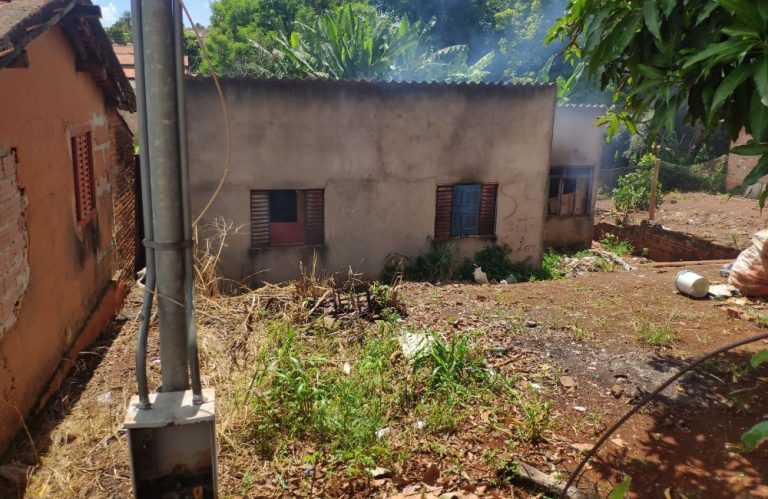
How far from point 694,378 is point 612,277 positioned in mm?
4528

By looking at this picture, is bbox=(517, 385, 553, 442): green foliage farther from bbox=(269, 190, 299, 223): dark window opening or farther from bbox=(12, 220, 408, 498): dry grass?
bbox=(269, 190, 299, 223): dark window opening

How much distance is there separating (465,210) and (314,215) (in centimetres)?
301

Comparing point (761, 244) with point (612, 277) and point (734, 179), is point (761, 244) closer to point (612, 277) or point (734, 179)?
point (612, 277)

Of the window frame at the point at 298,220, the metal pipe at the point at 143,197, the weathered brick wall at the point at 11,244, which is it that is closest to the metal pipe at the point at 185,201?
the metal pipe at the point at 143,197

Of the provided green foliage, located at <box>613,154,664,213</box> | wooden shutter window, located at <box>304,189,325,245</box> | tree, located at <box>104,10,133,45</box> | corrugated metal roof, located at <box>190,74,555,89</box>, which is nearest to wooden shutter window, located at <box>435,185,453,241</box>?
corrugated metal roof, located at <box>190,74,555,89</box>

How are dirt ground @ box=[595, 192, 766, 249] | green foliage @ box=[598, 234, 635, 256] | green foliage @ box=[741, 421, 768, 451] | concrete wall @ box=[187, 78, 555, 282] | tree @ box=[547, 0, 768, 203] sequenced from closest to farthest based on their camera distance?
green foliage @ box=[741, 421, 768, 451] → tree @ box=[547, 0, 768, 203] → concrete wall @ box=[187, 78, 555, 282] → dirt ground @ box=[595, 192, 766, 249] → green foliage @ box=[598, 234, 635, 256]

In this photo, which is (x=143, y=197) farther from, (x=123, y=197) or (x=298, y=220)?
(x=123, y=197)

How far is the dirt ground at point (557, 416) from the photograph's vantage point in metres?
3.85

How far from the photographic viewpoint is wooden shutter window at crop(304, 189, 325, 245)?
32.4ft

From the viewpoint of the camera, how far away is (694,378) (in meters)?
5.30

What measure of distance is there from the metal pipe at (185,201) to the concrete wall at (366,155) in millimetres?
7208

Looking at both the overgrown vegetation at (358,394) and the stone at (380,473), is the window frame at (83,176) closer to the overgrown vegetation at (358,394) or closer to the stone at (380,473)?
the overgrown vegetation at (358,394)

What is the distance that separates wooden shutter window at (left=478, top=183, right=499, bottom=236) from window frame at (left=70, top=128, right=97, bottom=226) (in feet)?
22.4

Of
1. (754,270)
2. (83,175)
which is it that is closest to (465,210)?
(754,270)
